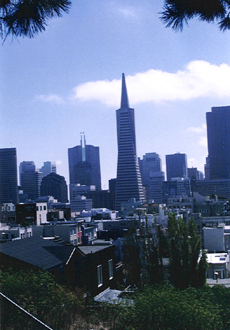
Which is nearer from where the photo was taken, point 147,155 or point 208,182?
point 208,182

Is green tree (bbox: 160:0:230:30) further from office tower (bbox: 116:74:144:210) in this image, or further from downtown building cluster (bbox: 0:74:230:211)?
office tower (bbox: 116:74:144:210)

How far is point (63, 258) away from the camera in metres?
4.07

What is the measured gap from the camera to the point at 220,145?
7569cm

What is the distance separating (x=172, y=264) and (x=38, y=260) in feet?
4.19

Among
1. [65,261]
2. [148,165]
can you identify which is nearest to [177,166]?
[148,165]

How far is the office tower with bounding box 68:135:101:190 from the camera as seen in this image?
307 ft

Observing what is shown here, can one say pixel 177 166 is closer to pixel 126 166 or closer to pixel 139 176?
pixel 139 176

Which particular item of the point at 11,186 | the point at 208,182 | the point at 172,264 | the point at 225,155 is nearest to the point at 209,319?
the point at 172,264

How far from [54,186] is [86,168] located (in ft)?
70.0

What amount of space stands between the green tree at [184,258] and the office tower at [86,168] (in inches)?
3515

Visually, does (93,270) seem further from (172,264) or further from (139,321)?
(139,321)

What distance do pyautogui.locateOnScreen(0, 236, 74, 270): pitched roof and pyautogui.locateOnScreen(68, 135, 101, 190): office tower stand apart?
88.7 metres

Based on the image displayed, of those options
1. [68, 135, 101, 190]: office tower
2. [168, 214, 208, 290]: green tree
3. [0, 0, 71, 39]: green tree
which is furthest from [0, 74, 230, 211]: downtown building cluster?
[0, 0, 71, 39]: green tree

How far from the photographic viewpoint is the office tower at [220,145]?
7169 centimetres
